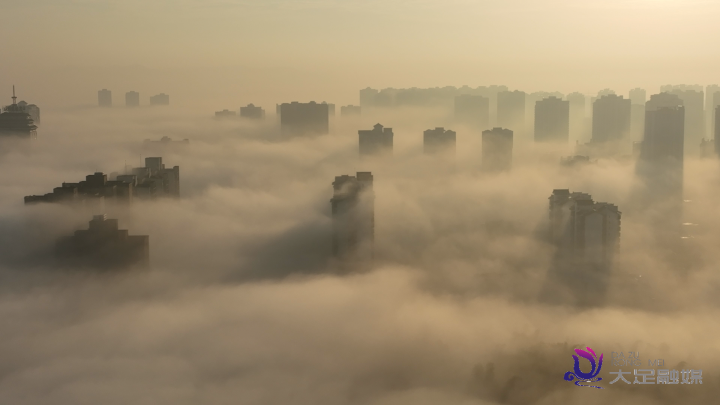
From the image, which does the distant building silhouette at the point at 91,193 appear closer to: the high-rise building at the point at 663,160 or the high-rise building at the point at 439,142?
the high-rise building at the point at 439,142

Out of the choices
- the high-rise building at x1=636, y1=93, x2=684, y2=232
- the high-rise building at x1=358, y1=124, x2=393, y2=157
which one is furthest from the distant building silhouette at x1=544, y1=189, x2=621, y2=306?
the high-rise building at x1=636, y1=93, x2=684, y2=232

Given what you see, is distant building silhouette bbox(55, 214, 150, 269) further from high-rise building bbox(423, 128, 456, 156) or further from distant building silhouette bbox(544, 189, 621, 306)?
high-rise building bbox(423, 128, 456, 156)

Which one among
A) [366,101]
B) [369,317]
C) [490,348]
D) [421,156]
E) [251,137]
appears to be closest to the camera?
[490,348]

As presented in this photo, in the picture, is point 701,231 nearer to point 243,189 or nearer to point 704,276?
point 704,276

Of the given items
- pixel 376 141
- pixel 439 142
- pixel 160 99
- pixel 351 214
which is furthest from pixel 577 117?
pixel 351 214

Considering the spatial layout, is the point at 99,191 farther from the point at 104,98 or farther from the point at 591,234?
the point at 104,98

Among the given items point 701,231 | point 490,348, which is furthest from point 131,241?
point 701,231

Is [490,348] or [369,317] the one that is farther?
[369,317]
